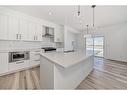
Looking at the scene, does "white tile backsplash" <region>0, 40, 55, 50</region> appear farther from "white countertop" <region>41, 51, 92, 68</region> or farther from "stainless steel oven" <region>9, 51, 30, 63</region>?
"white countertop" <region>41, 51, 92, 68</region>

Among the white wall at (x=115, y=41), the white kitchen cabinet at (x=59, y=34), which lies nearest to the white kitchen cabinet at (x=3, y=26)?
the white kitchen cabinet at (x=59, y=34)

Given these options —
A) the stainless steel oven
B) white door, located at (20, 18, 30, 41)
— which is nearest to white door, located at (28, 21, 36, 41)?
white door, located at (20, 18, 30, 41)

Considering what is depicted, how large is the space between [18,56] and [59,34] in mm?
3409

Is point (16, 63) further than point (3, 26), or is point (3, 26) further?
point (16, 63)

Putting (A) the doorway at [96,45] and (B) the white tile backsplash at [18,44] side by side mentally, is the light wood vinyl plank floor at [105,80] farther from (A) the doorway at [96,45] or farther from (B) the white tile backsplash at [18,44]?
(A) the doorway at [96,45]

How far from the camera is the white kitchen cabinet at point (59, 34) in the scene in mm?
6105

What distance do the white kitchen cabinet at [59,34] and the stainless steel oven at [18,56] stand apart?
2.43 m

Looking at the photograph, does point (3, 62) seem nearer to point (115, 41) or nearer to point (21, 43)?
point (21, 43)

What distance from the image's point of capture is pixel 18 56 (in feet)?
12.7

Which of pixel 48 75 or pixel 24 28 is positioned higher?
pixel 24 28

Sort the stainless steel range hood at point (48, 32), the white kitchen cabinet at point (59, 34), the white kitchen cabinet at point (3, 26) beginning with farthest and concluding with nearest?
the white kitchen cabinet at point (59, 34), the stainless steel range hood at point (48, 32), the white kitchen cabinet at point (3, 26)

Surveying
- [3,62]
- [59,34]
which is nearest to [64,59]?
[3,62]

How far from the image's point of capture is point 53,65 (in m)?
1.61

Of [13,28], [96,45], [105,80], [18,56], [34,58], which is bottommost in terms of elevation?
[105,80]
